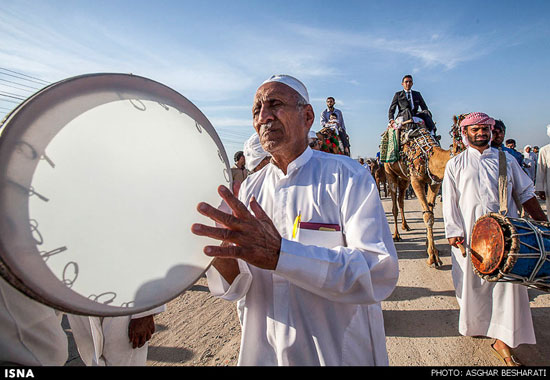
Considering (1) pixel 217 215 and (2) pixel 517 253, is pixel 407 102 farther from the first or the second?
(1) pixel 217 215

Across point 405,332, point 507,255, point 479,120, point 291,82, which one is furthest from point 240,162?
point 507,255

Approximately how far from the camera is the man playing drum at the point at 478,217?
2865 mm

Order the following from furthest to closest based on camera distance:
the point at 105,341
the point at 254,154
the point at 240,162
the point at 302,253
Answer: the point at 240,162 → the point at 254,154 → the point at 105,341 → the point at 302,253

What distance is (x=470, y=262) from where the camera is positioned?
3.23 metres

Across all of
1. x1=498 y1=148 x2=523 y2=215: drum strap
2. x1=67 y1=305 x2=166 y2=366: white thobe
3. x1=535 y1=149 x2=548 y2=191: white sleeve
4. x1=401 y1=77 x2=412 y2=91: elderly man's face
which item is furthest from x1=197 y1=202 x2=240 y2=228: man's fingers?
x1=401 y1=77 x2=412 y2=91: elderly man's face

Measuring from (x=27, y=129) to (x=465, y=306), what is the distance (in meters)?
3.88

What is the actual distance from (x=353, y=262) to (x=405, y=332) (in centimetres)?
279

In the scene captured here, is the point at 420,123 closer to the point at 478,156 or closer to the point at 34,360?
the point at 478,156

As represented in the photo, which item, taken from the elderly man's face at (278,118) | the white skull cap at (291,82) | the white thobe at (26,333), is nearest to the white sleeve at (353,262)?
the elderly man's face at (278,118)

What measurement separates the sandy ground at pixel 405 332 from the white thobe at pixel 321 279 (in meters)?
1.75

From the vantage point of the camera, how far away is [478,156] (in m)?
3.38

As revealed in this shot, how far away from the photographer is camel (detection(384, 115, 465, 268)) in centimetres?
516

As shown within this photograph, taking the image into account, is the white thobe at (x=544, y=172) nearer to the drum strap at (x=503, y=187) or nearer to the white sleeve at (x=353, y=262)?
the drum strap at (x=503, y=187)

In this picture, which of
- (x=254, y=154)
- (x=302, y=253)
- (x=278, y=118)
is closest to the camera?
(x=302, y=253)
